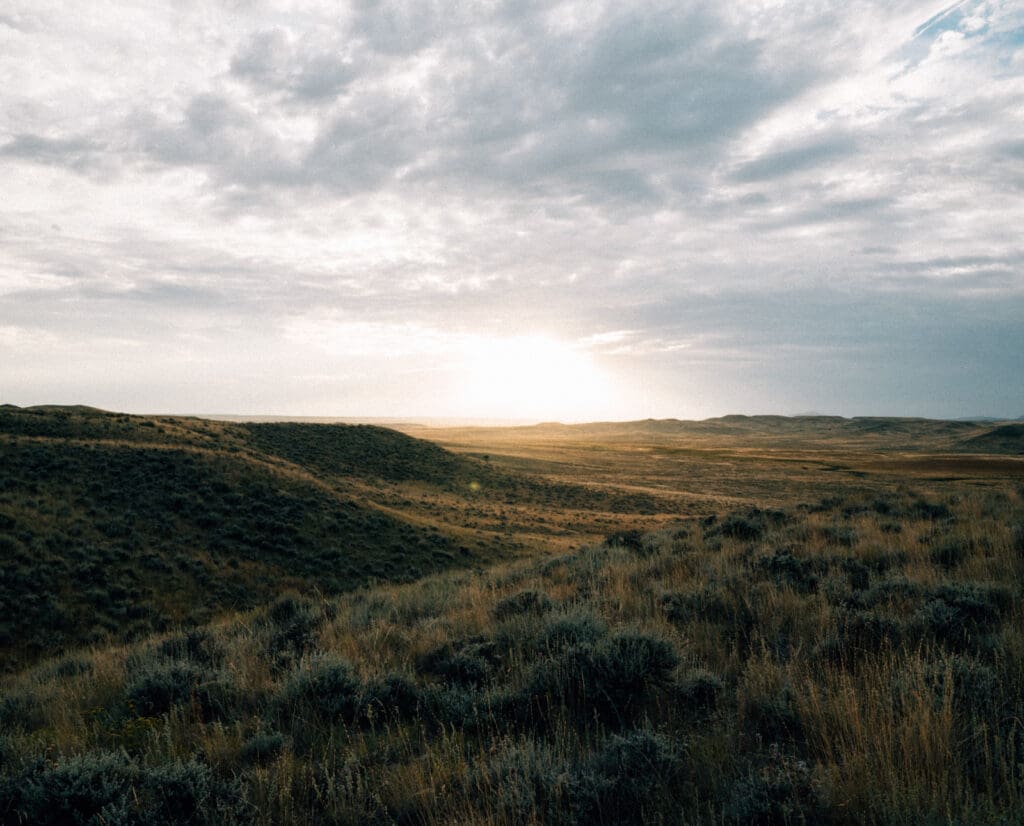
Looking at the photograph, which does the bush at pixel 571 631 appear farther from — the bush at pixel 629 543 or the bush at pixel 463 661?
the bush at pixel 629 543

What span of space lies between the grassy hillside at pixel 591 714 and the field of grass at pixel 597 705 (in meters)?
0.03

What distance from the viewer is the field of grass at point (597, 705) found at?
335cm

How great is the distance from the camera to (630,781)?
3479mm

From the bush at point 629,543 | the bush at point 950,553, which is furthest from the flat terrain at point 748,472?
the bush at point 950,553

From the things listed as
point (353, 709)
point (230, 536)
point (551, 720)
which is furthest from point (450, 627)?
point (230, 536)

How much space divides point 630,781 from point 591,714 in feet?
4.25

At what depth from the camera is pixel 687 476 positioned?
71125mm

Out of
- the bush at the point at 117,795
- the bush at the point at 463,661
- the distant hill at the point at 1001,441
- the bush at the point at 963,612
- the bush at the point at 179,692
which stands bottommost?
the distant hill at the point at 1001,441

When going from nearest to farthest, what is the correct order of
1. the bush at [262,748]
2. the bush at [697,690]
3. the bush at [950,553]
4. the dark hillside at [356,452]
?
1. the bush at [262,748]
2. the bush at [697,690]
3. the bush at [950,553]
4. the dark hillside at [356,452]

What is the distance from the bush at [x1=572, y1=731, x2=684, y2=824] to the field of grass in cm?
2

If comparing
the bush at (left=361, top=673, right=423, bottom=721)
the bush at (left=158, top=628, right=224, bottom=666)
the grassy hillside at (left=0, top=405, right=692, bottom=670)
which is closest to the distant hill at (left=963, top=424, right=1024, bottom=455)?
the grassy hillside at (left=0, top=405, right=692, bottom=670)

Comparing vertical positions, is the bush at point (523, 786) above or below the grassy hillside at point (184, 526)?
above

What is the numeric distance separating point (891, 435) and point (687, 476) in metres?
126

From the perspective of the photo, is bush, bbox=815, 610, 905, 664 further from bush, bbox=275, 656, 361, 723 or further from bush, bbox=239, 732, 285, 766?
bush, bbox=239, 732, 285, 766
